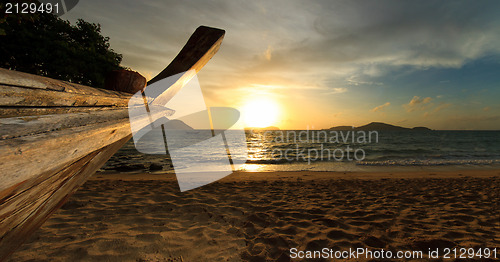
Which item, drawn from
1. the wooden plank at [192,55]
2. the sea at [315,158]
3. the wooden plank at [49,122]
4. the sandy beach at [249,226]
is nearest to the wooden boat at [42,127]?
the wooden plank at [49,122]

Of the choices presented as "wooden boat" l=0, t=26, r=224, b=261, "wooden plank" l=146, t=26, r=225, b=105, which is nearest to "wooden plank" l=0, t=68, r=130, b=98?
"wooden boat" l=0, t=26, r=224, b=261

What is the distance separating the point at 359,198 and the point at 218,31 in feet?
22.6

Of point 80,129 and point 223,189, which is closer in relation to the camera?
point 80,129

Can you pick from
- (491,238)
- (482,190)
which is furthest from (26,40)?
(482,190)

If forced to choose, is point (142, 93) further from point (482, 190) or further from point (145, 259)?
point (482, 190)

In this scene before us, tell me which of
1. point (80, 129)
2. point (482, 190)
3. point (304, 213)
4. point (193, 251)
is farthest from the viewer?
point (482, 190)

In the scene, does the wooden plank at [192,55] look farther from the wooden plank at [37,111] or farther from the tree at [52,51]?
the tree at [52,51]

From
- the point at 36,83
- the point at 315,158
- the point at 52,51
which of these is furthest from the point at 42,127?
the point at 315,158

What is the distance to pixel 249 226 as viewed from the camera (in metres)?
4.46

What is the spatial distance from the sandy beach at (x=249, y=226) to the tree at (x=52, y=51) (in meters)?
5.15

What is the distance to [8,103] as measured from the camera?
689 millimetres

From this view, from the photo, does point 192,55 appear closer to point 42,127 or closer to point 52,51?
point 42,127

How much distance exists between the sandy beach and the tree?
515cm

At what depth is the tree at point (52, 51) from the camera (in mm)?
8202
